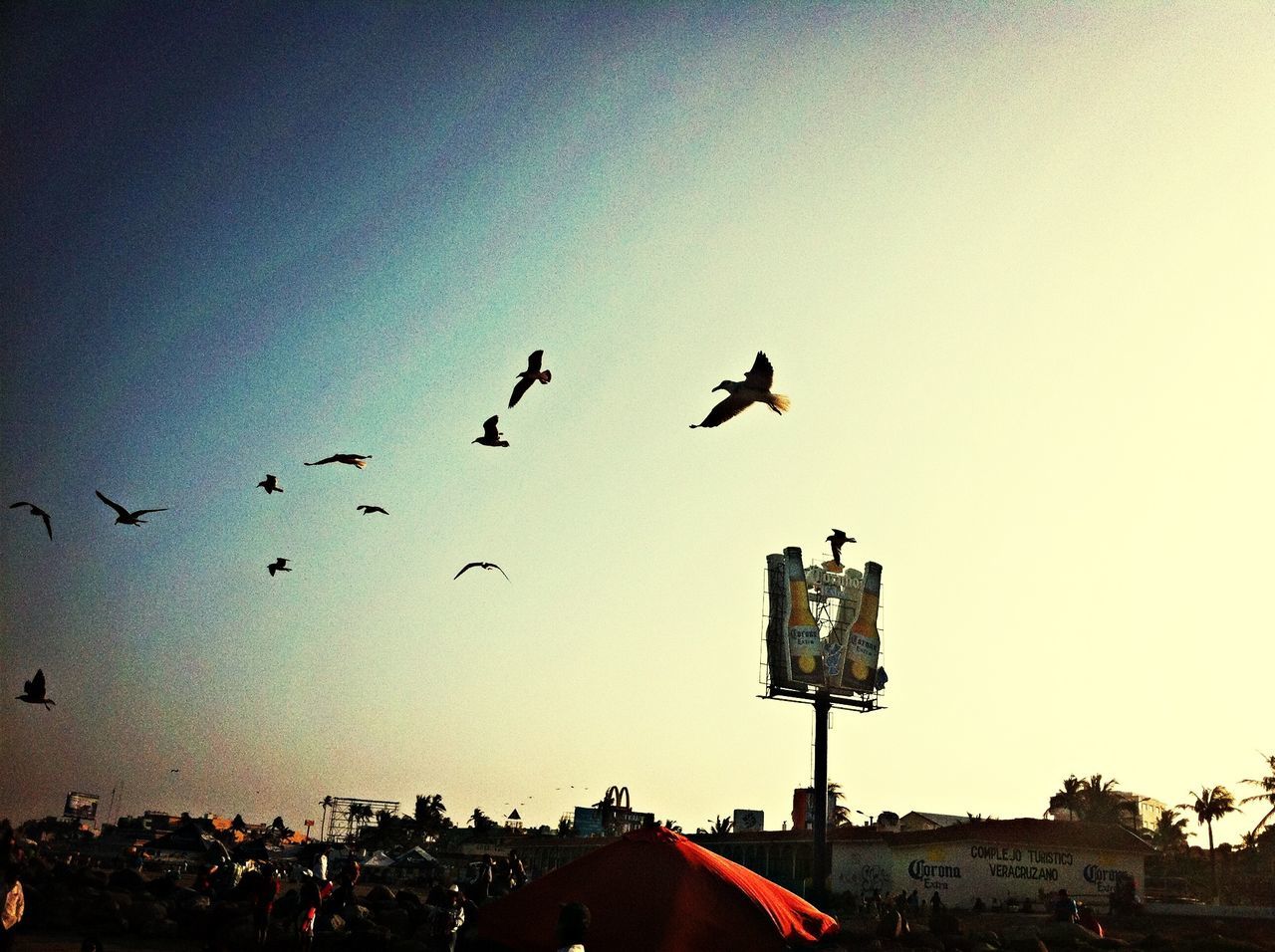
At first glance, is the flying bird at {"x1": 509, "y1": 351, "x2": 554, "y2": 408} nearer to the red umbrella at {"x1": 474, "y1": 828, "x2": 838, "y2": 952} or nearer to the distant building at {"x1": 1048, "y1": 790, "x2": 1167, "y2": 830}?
the red umbrella at {"x1": 474, "y1": 828, "x2": 838, "y2": 952}

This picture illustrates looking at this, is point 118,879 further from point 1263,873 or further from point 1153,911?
point 1263,873

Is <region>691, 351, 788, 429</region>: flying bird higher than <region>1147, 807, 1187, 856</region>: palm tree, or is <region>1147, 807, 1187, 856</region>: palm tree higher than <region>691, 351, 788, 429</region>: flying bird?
<region>691, 351, 788, 429</region>: flying bird

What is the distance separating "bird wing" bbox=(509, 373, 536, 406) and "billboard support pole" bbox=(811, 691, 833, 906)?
30968mm

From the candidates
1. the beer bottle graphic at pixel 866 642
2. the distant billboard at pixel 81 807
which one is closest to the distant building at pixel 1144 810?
the beer bottle graphic at pixel 866 642

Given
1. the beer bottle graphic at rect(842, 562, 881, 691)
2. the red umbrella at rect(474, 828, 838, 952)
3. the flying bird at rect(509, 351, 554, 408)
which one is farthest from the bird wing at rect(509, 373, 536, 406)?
the beer bottle graphic at rect(842, 562, 881, 691)

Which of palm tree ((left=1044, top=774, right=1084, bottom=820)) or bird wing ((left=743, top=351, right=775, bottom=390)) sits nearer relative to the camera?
bird wing ((left=743, top=351, right=775, bottom=390))

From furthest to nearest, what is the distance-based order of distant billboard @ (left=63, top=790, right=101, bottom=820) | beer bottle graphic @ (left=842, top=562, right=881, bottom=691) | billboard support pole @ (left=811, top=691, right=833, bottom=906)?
distant billboard @ (left=63, top=790, right=101, bottom=820)
beer bottle graphic @ (left=842, top=562, right=881, bottom=691)
billboard support pole @ (left=811, top=691, right=833, bottom=906)

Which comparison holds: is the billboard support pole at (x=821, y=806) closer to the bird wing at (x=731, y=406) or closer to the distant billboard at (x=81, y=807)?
the bird wing at (x=731, y=406)

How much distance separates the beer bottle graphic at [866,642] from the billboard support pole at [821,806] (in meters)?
1.67

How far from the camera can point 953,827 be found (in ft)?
138

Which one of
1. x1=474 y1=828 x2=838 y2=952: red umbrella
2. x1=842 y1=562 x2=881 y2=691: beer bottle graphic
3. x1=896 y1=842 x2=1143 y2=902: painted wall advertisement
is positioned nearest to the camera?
x1=474 y1=828 x2=838 y2=952: red umbrella

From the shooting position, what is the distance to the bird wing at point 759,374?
1517 cm

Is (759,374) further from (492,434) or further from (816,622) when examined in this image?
(816,622)

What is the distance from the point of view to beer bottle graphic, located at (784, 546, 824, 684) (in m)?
48.2
